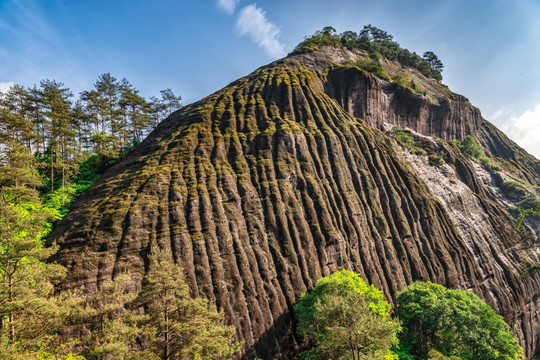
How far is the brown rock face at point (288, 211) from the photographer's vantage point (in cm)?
2875

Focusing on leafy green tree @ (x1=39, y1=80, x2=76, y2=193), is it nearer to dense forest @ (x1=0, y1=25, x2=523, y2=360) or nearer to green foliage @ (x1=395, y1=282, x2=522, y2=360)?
dense forest @ (x1=0, y1=25, x2=523, y2=360)

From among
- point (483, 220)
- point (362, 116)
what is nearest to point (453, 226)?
point (483, 220)

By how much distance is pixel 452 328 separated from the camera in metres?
29.7

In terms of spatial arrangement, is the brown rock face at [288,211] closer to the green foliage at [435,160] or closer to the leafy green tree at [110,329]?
the green foliage at [435,160]

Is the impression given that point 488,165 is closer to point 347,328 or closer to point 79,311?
point 347,328

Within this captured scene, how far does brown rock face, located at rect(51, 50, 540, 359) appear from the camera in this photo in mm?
28750

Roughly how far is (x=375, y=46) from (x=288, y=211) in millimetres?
87866

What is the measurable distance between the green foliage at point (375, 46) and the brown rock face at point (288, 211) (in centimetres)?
1771

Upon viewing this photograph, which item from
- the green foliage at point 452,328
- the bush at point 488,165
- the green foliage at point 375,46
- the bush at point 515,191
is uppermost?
the green foliage at point 375,46

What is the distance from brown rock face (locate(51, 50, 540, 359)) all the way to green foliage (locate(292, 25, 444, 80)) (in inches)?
697

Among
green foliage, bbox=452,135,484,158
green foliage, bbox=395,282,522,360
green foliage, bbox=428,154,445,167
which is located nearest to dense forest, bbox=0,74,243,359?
green foliage, bbox=395,282,522,360

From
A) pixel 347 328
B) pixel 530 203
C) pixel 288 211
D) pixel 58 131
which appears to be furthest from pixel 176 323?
pixel 530 203

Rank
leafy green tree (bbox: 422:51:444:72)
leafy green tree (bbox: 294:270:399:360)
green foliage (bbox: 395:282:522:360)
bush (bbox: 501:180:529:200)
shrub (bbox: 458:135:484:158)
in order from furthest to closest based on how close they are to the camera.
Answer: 1. leafy green tree (bbox: 422:51:444:72)
2. shrub (bbox: 458:135:484:158)
3. bush (bbox: 501:180:529:200)
4. green foliage (bbox: 395:282:522:360)
5. leafy green tree (bbox: 294:270:399:360)

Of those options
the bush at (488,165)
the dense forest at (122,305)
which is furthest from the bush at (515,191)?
the dense forest at (122,305)
